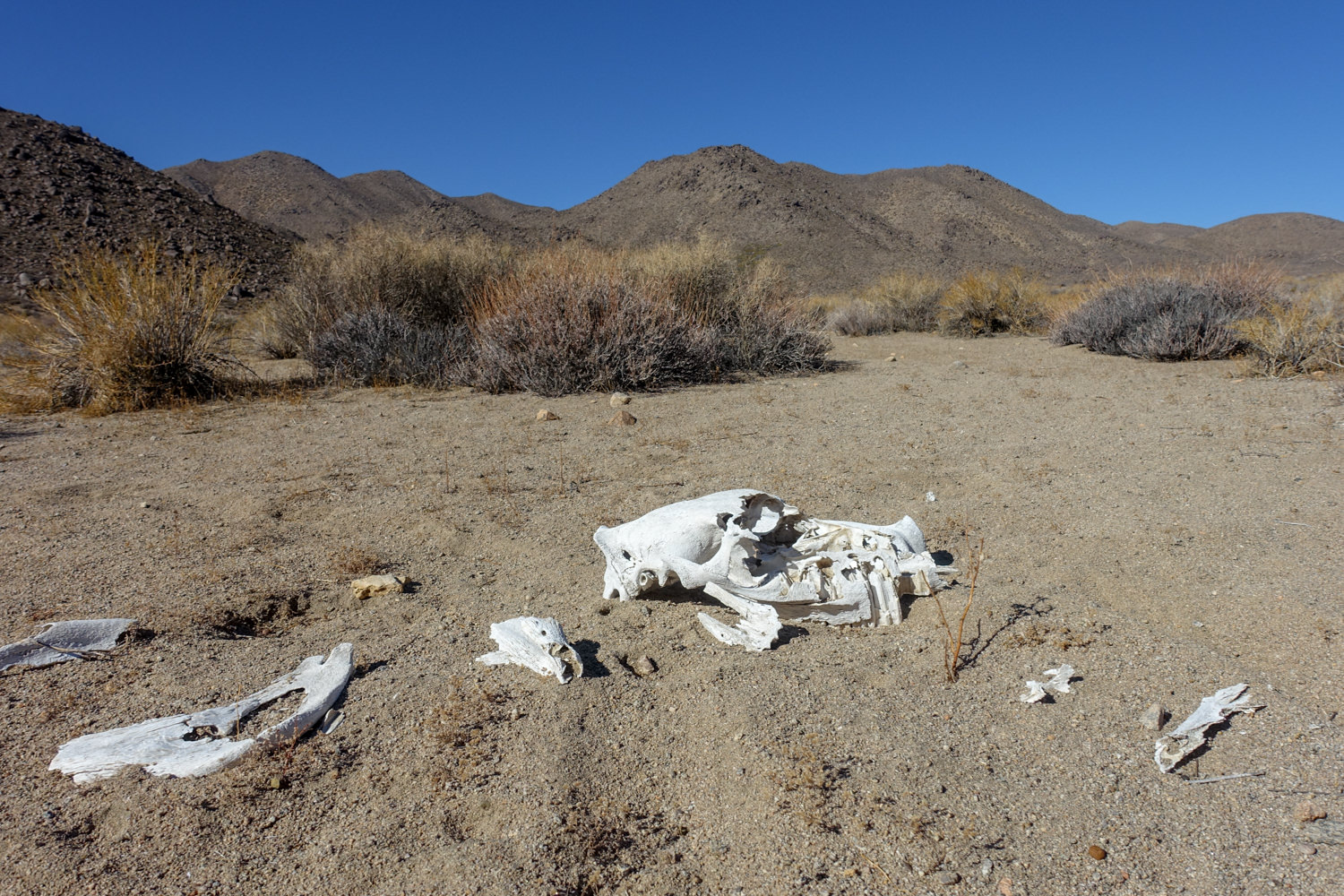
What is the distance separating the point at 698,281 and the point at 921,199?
4846 cm

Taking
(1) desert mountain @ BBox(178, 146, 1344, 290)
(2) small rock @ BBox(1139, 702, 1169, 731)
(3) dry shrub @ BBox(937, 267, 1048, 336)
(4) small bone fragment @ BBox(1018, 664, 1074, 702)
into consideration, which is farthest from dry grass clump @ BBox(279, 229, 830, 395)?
(1) desert mountain @ BBox(178, 146, 1344, 290)

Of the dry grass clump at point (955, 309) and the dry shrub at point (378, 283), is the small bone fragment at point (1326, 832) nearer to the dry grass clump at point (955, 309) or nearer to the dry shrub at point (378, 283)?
the dry shrub at point (378, 283)

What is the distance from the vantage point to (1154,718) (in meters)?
2.22

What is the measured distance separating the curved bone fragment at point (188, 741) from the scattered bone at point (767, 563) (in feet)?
4.02

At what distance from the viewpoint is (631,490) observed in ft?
15.4

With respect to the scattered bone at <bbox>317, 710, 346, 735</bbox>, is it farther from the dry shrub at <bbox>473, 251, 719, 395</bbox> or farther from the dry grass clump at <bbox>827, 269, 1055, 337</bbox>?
the dry grass clump at <bbox>827, 269, 1055, 337</bbox>

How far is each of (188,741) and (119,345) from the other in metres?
7.48

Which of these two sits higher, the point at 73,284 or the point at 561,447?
the point at 73,284

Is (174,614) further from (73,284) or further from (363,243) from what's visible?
(363,243)

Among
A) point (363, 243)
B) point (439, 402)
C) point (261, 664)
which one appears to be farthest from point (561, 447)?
point (363, 243)

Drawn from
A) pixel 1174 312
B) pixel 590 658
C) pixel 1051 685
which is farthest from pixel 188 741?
pixel 1174 312

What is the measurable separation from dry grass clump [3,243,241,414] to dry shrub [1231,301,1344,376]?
12661 millimetres

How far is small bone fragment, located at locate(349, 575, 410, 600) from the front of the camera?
3.15 meters

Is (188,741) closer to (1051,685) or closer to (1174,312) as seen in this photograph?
(1051,685)
